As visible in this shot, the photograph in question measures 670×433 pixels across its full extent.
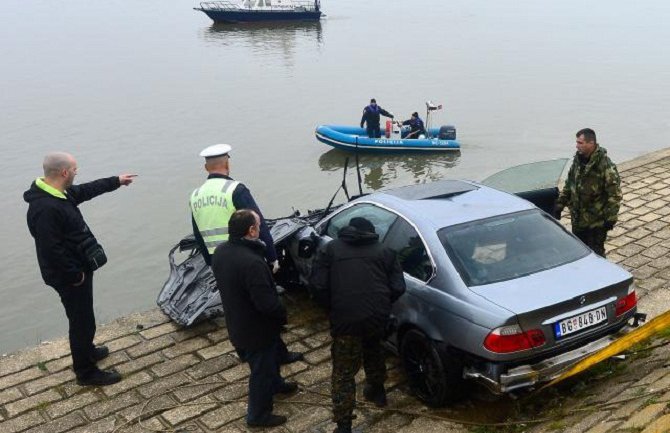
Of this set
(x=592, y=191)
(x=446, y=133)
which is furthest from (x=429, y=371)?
(x=446, y=133)

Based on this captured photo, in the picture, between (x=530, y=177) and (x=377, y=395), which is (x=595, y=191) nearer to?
(x=530, y=177)

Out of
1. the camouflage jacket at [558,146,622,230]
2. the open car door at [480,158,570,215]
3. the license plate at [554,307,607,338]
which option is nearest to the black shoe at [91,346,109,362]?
the license plate at [554,307,607,338]

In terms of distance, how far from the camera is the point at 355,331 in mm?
4445

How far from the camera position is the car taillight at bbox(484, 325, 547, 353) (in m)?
4.43

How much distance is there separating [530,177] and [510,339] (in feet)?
12.5

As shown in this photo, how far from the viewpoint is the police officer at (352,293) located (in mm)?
4438

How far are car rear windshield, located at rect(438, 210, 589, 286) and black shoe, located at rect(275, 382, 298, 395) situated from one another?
5.31 ft

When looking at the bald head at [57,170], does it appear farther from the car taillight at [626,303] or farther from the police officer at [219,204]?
the car taillight at [626,303]

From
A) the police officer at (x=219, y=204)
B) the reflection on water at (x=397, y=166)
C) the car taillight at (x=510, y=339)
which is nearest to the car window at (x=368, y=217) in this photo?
the police officer at (x=219, y=204)

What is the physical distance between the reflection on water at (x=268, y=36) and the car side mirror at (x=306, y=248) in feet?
126

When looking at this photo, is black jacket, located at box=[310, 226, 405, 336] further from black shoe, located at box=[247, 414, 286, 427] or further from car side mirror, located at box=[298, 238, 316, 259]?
car side mirror, located at box=[298, 238, 316, 259]

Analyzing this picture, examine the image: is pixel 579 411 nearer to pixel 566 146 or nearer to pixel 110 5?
pixel 566 146

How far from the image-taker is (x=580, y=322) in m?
4.67

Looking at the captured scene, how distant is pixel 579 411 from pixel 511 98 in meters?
28.5
